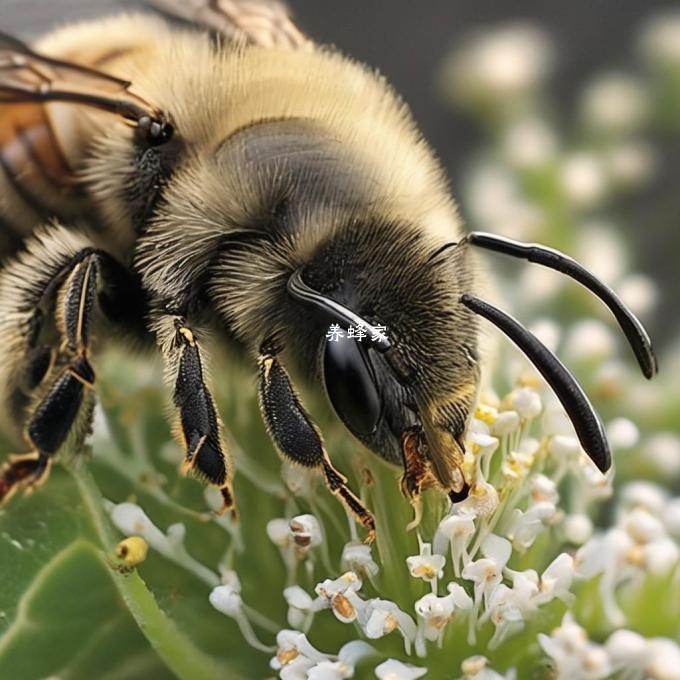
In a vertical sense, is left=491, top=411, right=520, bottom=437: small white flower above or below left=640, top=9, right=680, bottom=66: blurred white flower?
below

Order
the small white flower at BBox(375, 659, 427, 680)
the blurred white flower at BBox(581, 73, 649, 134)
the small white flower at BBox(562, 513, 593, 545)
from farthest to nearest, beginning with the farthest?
the blurred white flower at BBox(581, 73, 649, 134), the small white flower at BBox(562, 513, 593, 545), the small white flower at BBox(375, 659, 427, 680)

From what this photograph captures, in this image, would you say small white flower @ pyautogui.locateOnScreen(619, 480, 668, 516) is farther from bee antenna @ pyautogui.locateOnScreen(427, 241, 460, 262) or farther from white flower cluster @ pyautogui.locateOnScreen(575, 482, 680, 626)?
bee antenna @ pyautogui.locateOnScreen(427, 241, 460, 262)

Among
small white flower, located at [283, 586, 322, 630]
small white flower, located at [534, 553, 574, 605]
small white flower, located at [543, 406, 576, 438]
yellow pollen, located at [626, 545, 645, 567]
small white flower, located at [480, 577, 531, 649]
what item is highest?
small white flower, located at [543, 406, 576, 438]

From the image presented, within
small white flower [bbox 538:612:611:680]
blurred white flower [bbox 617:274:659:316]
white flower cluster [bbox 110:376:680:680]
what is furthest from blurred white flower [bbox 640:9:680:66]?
small white flower [bbox 538:612:611:680]

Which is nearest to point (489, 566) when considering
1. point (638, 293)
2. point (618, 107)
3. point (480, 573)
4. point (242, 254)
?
point (480, 573)

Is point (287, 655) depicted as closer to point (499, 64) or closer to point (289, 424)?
point (289, 424)

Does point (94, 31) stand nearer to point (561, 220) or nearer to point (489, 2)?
point (561, 220)

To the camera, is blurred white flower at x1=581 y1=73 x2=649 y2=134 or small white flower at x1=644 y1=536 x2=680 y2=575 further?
blurred white flower at x1=581 y1=73 x2=649 y2=134
